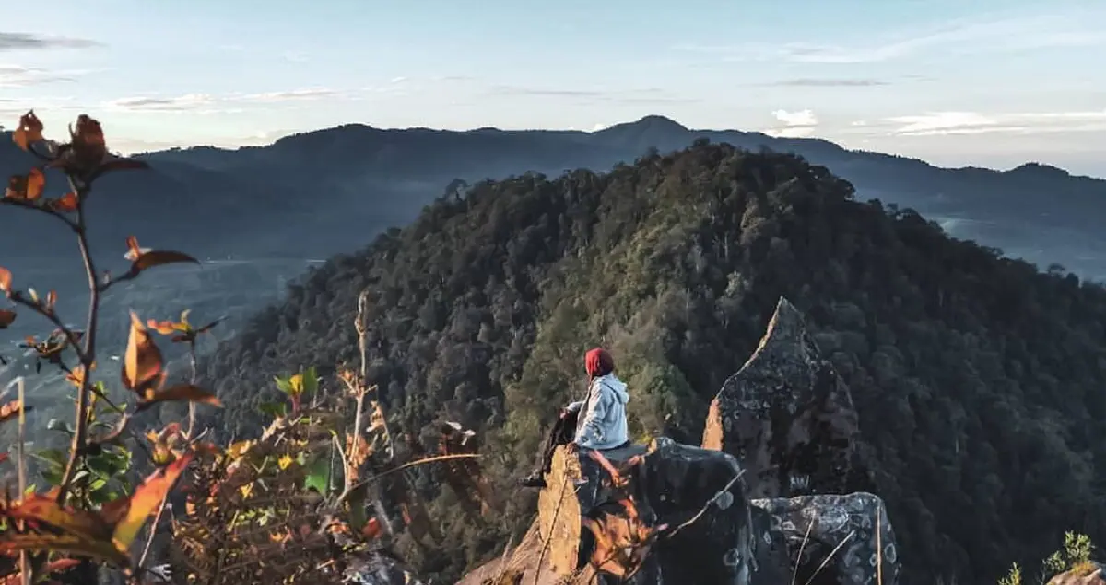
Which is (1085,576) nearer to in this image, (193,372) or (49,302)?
(193,372)

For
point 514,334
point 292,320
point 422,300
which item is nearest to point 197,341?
point 514,334

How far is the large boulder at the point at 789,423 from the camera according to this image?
7383 mm

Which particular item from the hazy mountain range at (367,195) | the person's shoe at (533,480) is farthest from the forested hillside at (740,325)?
the hazy mountain range at (367,195)

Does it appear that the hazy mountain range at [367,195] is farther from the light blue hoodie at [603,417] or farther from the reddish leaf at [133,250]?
the reddish leaf at [133,250]

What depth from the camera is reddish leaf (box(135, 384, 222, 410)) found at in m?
0.71

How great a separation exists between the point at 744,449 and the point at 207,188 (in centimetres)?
11635

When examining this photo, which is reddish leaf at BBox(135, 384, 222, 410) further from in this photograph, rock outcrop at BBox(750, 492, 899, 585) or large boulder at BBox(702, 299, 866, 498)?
large boulder at BBox(702, 299, 866, 498)

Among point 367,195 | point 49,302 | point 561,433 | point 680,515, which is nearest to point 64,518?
point 49,302

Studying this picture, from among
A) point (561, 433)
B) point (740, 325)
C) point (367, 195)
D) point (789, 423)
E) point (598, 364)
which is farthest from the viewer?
point (367, 195)

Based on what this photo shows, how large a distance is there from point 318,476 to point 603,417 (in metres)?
3.50

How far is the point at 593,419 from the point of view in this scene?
4480 millimetres

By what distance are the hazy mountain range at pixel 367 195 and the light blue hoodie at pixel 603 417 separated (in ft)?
226

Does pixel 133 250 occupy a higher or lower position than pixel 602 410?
higher

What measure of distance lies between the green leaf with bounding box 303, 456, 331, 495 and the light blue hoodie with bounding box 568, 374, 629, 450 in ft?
11.0
